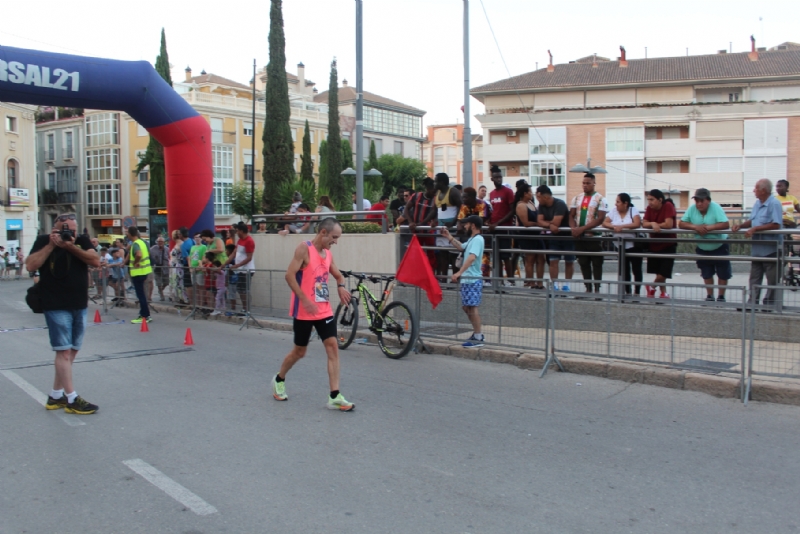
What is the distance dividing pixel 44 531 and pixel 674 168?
181ft

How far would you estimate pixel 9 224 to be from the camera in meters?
46.2

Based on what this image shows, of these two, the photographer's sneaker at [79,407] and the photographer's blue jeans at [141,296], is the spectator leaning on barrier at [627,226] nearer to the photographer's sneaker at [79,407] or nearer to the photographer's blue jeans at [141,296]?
the photographer's sneaker at [79,407]

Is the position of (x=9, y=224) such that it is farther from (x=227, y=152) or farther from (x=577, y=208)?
(x=577, y=208)

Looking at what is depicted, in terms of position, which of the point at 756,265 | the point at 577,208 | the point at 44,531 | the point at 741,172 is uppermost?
the point at 741,172

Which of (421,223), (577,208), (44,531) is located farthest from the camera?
(421,223)

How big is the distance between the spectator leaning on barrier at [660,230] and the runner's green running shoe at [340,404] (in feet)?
15.5

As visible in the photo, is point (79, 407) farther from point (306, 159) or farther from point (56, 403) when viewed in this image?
point (306, 159)

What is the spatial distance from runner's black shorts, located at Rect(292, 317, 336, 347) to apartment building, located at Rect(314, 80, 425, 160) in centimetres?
7090

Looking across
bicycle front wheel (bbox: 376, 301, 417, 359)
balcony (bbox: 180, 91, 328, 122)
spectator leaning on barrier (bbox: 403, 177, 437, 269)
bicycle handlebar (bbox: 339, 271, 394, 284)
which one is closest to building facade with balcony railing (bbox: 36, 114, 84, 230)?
balcony (bbox: 180, 91, 328, 122)

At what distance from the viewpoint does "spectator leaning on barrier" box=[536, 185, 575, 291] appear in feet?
35.0

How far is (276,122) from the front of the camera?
133 feet

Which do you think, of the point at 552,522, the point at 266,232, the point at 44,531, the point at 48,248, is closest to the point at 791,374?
the point at 552,522

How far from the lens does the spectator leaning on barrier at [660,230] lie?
9.88 m

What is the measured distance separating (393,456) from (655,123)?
5318 cm
